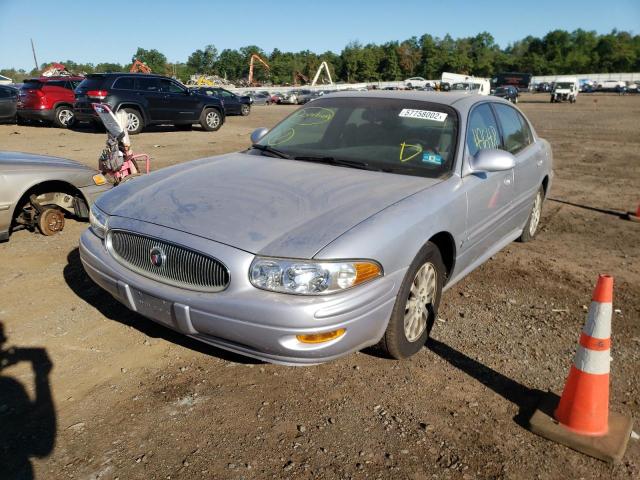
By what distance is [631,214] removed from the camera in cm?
666

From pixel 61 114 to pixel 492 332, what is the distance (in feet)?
57.5

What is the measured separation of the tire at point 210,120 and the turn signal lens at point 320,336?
1542 centimetres

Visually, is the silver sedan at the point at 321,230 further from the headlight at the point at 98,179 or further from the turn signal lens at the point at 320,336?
the headlight at the point at 98,179

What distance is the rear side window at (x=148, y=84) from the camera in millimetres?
15141

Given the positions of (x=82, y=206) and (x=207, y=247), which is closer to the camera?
(x=207, y=247)

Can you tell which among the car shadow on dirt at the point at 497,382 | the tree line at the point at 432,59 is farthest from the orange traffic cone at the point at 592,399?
the tree line at the point at 432,59

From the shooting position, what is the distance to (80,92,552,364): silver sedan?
257cm

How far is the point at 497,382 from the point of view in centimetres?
303

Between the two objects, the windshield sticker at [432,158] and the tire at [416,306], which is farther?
the windshield sticker at [432,158]

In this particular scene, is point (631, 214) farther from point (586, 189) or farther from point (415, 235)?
point (415, 235)

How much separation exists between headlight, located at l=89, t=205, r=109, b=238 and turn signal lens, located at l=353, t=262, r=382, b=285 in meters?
1.63

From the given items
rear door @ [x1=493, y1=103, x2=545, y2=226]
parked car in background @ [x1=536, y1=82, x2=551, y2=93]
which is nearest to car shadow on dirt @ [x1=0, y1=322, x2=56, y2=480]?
rear door @ [x1=493, y1=103, x2=545, y2=226]

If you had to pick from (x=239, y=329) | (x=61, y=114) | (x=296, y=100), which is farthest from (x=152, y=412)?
(x=296, y=100)

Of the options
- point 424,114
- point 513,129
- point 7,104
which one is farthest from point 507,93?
point 424,114
